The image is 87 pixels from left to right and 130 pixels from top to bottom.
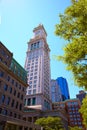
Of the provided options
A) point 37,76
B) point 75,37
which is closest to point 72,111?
point 37,76

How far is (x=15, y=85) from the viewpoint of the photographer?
130 feet

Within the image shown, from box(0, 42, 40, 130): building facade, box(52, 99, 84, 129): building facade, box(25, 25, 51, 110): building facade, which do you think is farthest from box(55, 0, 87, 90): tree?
box(52, 99, 84, 129): building facade

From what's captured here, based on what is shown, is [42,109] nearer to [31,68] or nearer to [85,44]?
[31,68]

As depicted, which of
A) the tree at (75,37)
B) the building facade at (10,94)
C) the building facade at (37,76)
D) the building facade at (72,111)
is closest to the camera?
the tree at (75,37)

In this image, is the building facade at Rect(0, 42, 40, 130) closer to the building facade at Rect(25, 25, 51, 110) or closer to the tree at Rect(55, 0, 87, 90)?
the building facade at Rect(25, 25, 51, 110)

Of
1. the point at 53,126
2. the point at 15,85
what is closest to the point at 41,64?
the point at 15,85

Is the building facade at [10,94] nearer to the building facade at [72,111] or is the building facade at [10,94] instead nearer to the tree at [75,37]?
the tree at [75,37]

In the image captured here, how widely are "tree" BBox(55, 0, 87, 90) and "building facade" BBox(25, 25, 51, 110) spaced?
50.8 metres

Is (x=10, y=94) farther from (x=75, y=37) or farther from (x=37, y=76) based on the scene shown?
(x=37, y=76)

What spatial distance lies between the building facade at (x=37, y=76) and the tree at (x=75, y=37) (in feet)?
167

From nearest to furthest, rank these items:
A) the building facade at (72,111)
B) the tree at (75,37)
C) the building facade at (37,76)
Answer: the tree at (75,37), the building facade at (37,76), the building facade at (72,111)

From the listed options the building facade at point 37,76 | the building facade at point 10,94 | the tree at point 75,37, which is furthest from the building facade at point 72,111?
the tree at point 75,37

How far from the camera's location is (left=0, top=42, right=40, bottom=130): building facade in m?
29.4

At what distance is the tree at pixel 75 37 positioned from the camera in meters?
9.37
